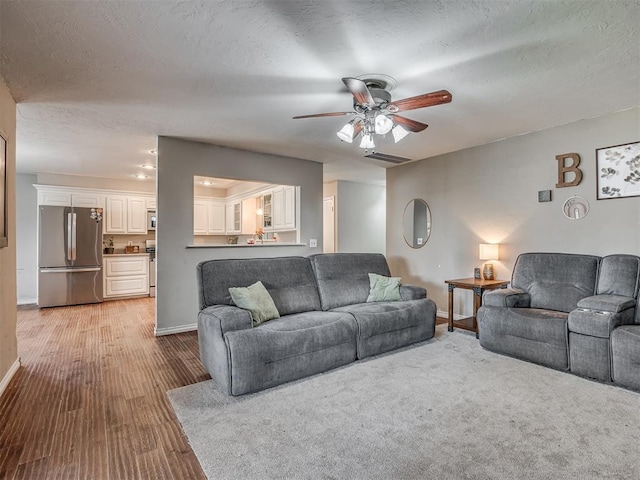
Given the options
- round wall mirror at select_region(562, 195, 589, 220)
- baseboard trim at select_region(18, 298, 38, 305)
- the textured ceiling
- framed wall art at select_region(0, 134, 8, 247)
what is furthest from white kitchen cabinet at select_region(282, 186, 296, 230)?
baseboard trim at select_region(18, 298, 38, 305)

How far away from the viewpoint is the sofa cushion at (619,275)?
3021mm

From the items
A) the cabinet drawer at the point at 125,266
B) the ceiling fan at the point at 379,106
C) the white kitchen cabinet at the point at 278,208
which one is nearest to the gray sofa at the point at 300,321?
the ceiling fan at the point at 379,106

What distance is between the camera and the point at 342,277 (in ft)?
12.7

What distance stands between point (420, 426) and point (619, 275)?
8.16 ft

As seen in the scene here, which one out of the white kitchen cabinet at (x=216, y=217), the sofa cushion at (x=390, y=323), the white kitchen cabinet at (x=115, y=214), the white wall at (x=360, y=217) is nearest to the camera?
the sofa cushion at (x=390, y=323)

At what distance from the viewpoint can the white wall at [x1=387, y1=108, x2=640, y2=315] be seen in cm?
349

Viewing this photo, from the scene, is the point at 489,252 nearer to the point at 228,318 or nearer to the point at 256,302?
the point at 256,302

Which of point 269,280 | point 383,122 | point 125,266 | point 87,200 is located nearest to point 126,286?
point 125,266

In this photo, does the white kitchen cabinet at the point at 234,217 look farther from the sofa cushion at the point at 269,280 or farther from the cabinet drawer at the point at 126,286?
the sofa cushion at the point at 269,280

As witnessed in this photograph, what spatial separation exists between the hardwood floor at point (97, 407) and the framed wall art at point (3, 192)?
1201mm

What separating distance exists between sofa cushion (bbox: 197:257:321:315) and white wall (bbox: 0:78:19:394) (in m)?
1.51

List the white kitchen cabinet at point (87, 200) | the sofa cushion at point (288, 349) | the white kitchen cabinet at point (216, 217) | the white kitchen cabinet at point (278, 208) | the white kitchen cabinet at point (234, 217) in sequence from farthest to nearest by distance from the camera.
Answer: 1. the white kitchen cabinet at point (216, 217)
2. the white kitchen cabinet at point (234, 217)
3. the white kitchen cabinet at point (87, 200)
4. the white kitchen cabinet at point (278, 208)
5. the sofa cushion at point (288, 349)

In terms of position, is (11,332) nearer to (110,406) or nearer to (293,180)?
(110,406)

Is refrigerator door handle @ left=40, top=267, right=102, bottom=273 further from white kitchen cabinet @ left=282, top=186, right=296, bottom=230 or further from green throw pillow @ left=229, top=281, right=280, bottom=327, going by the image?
green throw pillow @ left=229, top=281, right=280, bottom=327
